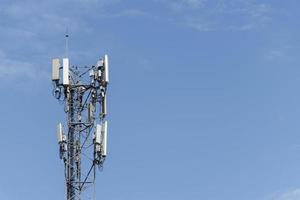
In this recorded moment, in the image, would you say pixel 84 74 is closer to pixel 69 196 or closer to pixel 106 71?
pixel 106 71

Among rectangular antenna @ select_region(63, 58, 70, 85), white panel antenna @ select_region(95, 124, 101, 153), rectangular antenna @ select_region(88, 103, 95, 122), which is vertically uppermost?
rectangular antenna @ select_region(63, 58, 70, 85)

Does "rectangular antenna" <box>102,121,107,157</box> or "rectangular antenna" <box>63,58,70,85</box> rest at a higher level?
"rectangular antenna" <box>63,58,70,85</box>

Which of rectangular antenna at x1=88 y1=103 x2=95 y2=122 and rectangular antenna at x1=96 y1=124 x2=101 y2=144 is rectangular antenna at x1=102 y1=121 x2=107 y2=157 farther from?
rectangular antenna at x1=88 y1=103 x2=95 y2=122

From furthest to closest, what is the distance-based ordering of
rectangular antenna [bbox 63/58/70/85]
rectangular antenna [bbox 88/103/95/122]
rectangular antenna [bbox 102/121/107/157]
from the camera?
rectangular antenna [bbox 88/103/95/122], rectangular antenna [bbox 102/121/107/157], rectangular antenna [bbox 63/58/70/85]

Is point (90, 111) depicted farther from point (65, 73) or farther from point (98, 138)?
point (65, 73)

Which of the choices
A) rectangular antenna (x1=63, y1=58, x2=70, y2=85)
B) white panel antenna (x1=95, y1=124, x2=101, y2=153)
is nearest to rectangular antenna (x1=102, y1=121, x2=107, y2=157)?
white panel antenna (x1=95, y1=124, x2=101, y2=153)

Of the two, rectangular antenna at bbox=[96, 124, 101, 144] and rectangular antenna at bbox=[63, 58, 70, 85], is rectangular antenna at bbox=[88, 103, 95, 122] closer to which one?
rectangular antenna at bbox=[96, 124, 101, 144]

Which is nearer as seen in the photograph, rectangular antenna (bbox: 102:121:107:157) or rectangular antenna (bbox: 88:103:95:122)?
rectangular antenna (bbox: 102:121:107:157)

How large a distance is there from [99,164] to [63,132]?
2950mm

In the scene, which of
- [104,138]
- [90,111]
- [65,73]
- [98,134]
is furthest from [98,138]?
[65,73]

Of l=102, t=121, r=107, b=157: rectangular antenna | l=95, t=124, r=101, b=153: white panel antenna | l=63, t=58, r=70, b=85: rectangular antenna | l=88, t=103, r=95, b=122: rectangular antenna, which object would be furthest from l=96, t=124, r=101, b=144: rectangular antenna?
l=63, t=58, r=70, b=85: rectangular antenna

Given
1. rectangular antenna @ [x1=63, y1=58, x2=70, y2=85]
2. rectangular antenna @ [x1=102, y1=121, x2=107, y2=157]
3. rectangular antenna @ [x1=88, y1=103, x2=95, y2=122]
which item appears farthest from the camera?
rectangular antenna @ [x1=88, y1=103, x2=95, y2=122]

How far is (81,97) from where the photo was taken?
8738cm

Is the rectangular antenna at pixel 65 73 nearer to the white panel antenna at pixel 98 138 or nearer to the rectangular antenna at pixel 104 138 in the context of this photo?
the white panel antenna at pixel 98 138
